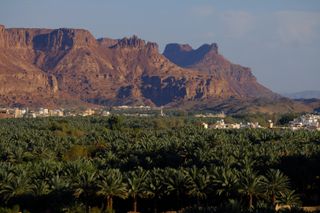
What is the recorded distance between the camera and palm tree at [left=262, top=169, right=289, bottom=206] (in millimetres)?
45781

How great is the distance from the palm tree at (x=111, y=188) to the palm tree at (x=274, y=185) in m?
9.80

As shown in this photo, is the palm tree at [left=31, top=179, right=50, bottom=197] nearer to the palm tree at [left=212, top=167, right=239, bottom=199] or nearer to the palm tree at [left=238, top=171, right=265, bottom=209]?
the palm tree at [left=212, top=167, right=239, bottom=199]

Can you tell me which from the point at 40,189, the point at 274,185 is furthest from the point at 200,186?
the point at 40,189

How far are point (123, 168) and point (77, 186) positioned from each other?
39.7 ft

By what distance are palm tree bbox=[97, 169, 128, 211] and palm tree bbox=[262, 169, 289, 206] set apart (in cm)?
980

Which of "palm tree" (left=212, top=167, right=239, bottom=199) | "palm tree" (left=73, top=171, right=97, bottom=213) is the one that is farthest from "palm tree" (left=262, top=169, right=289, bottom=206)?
"palm tree" (left=73, top=171, right=97, bottom=213)

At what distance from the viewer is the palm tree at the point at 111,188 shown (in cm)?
4519

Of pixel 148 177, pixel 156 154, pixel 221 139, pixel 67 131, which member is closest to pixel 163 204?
pixel 148 177

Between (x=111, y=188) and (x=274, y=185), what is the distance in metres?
11.2

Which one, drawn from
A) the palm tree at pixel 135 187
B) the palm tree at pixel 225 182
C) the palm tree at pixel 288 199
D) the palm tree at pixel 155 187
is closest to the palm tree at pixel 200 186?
the palm tree at pixel 225 182

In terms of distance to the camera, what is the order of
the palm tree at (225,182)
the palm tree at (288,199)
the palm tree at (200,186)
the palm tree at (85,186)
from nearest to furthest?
the palm tree at (288,199) < the palm tree at (85,186) < the palm tree at (225,182) < the palm tree at (200,186)

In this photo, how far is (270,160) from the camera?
2148 inches

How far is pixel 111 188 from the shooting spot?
148 feet

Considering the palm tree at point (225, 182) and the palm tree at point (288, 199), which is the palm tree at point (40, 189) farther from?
the palm tree at point (288, 199)
